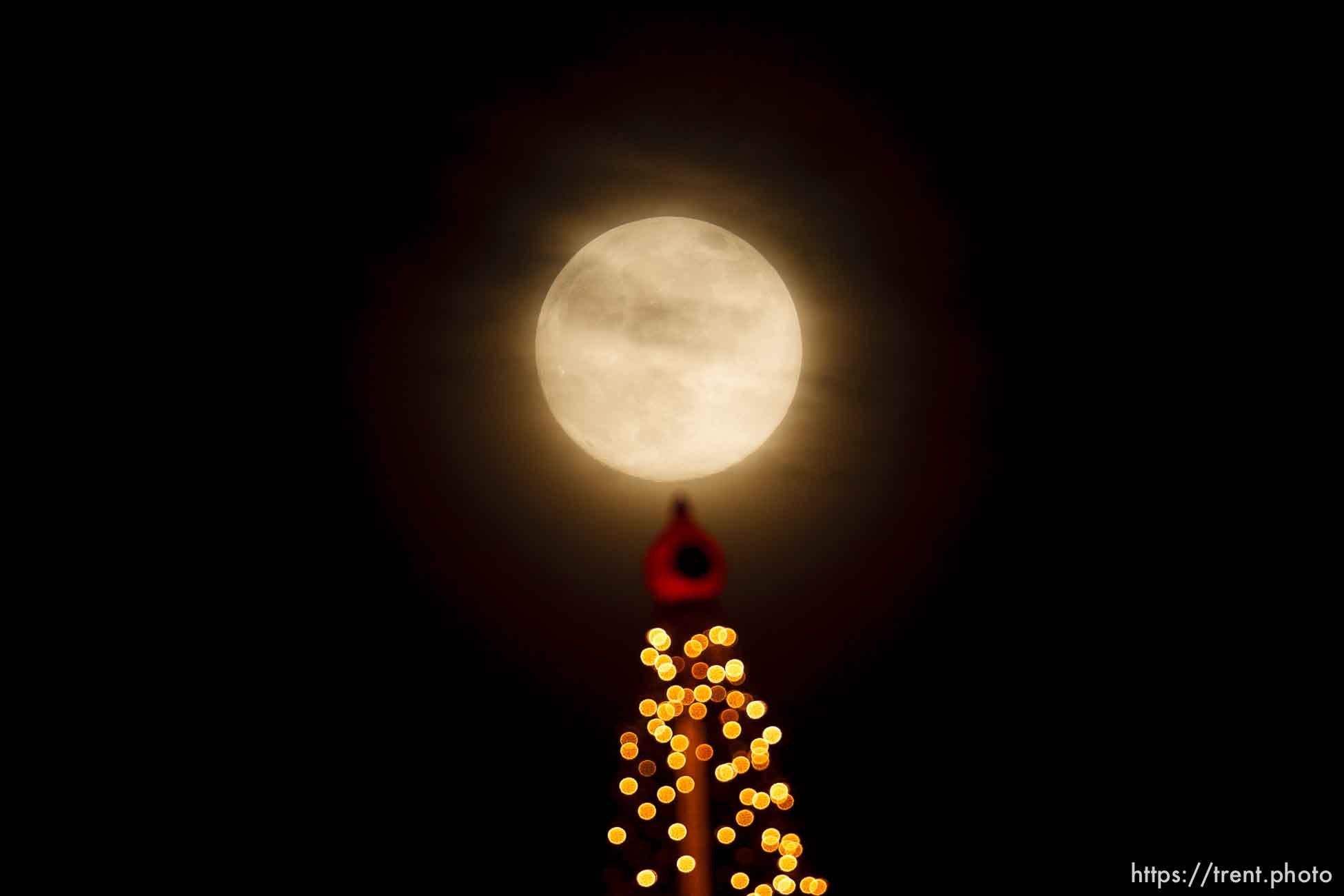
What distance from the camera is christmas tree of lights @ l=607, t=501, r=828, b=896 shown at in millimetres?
1628

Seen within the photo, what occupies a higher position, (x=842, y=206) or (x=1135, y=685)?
(x=842, y=206)

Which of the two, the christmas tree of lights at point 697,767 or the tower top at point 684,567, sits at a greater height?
the tower top at point 684,567

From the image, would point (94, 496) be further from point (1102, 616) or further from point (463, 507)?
point (1102, 616)

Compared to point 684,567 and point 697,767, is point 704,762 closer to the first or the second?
point 697,767

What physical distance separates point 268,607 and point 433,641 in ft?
1.19

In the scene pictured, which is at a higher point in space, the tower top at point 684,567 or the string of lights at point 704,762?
the tower top at point 684,567

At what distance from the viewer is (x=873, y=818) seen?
2.26 meters

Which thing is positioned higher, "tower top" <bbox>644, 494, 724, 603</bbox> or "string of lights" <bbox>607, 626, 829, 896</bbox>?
"tower top" <bbox>644, 494, 724, 603</bbox>

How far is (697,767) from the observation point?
1643 millimetres

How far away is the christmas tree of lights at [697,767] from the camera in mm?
1628

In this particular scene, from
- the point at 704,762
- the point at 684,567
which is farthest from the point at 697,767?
the point at 684,567

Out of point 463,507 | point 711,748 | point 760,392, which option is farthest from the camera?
point 463,507

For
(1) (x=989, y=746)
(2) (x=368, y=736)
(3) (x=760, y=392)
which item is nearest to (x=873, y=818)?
(1) (x=989, y=746)

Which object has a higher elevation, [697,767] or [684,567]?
[684,567]
